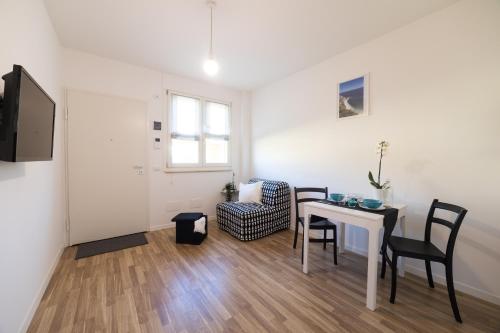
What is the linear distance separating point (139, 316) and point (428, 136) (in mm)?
3164

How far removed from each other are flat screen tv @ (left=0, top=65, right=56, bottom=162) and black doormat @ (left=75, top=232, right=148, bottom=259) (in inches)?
69.6

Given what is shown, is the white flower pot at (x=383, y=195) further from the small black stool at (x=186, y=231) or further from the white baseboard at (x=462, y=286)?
the small black stool at (x=186, y=231)

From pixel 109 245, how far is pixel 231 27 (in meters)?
3.24

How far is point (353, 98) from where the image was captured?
109 inches

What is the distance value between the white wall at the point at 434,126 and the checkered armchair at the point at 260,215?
0.73m

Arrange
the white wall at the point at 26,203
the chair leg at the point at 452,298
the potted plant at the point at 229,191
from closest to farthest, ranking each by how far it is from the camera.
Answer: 1. the white wall at the point at 26,203
2. the chair leg at the point at 452,298
3. the potted plant at the point at 229,191

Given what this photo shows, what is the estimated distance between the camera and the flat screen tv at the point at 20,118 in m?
1.07

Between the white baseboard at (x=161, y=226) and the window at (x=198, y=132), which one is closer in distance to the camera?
the white baseboard at (x=161, y=226)

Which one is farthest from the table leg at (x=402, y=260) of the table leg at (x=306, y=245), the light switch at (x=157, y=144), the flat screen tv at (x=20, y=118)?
the light switch at (x=157, y=144)

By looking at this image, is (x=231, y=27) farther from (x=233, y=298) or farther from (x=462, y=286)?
(x=462, y=286)

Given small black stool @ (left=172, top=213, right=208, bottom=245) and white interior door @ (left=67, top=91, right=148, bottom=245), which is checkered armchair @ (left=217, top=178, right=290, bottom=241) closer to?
small black stool @ (left=172, top=213, right=208, bottom=245)

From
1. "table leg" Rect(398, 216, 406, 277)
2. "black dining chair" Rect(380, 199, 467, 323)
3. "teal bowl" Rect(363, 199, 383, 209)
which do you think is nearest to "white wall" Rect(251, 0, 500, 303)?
"table leg" Rect(398, 216, 406, 277)

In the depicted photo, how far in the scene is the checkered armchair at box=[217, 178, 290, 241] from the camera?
3104mm

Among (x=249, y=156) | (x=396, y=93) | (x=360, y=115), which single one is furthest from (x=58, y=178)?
(x=396, y=93)
